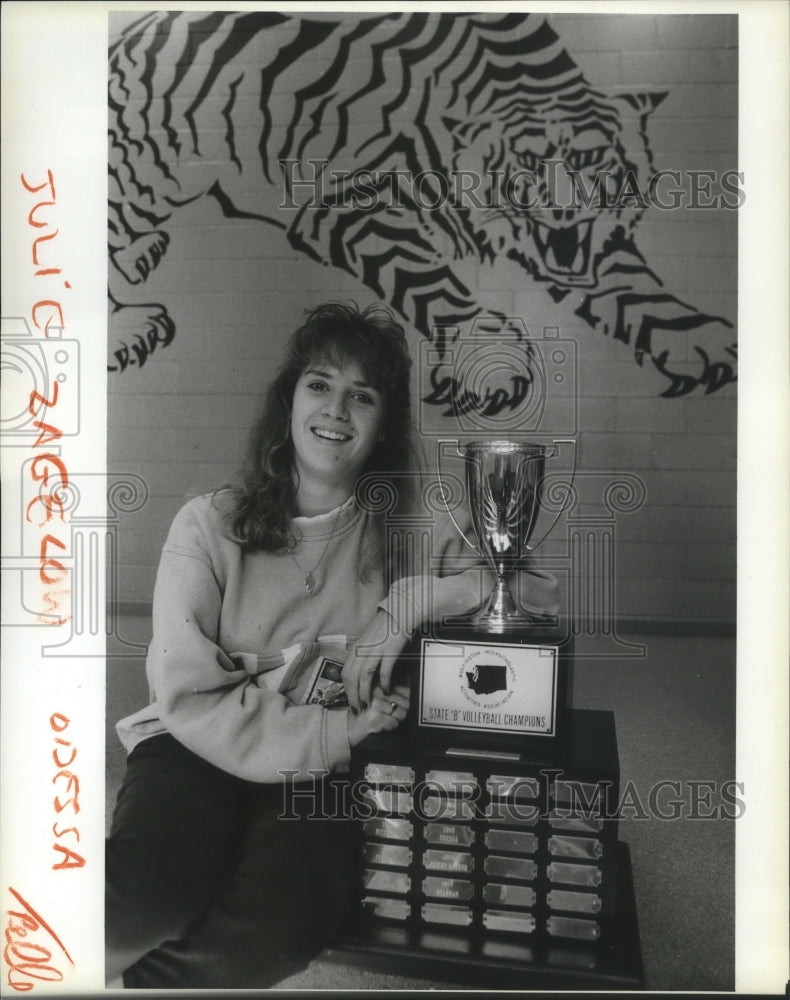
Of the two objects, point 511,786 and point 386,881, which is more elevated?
point 511,786

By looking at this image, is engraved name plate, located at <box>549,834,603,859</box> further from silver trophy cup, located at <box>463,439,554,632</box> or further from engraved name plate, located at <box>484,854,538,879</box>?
silver trophy cup, located at <box>463,439,554,632</box>

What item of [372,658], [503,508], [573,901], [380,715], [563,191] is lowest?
[573,901]

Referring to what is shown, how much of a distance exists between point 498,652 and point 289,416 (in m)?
0.60

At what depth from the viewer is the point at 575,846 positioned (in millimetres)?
1527

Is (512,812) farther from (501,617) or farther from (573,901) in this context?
(501,617)

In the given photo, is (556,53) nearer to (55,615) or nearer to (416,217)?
(416,217)

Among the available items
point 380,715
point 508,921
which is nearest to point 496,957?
point 508,921

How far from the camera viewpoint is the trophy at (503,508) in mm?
1597

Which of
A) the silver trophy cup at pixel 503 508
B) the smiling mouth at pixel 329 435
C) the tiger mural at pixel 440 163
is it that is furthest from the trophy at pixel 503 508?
the smiling mouth at pixel 329 435

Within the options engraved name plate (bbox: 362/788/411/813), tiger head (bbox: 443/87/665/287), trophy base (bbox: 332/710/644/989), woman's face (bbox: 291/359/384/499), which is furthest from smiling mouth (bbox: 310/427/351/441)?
engraved name plate (bbox: 362/788/411/813)

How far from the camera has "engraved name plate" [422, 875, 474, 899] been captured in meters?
1.55

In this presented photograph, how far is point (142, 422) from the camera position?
5.43 feet

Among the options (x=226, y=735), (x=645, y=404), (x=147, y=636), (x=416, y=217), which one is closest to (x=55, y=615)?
(x=147, y=636)

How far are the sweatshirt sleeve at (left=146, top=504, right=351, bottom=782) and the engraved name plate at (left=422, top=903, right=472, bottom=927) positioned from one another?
303mm
